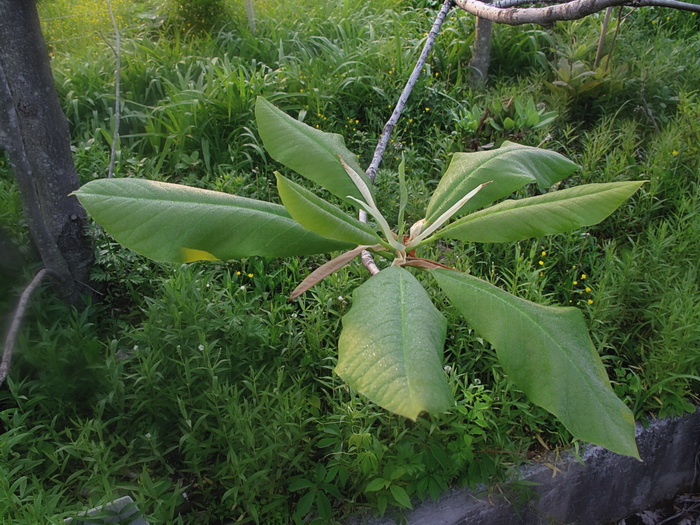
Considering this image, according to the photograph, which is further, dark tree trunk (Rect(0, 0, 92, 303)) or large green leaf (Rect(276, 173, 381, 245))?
dark tree trunk (Rect(0, 0, 92, 303))

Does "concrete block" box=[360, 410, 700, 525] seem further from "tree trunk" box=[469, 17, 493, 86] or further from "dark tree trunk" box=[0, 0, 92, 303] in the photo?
"tree trunk" box=[469, 17, 493, 86]

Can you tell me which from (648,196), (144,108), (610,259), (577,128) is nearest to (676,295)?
(610,259)

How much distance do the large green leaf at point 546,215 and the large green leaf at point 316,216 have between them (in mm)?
224

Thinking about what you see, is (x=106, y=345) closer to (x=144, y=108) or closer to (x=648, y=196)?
(x=144, y=108)

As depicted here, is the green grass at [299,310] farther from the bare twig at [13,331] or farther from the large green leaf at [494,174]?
the large green leaf at [494,174]

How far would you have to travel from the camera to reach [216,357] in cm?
206

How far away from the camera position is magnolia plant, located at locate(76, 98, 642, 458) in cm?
104

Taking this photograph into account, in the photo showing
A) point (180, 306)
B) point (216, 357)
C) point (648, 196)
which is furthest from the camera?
point (648, 196)

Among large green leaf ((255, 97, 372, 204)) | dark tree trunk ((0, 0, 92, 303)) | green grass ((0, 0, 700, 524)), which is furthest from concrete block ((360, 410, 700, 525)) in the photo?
dark tree trunk ((0, 0, 92, 303))

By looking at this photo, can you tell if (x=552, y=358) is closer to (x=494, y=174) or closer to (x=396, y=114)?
(x=494, y=174)

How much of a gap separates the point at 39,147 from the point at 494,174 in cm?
169

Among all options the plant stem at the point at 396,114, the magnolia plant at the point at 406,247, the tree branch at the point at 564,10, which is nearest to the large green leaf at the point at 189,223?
the magnolia plant at the point at 406,247

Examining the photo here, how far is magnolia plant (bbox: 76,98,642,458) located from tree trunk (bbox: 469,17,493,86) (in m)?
2.59

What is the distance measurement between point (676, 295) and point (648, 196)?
2.36 ft
